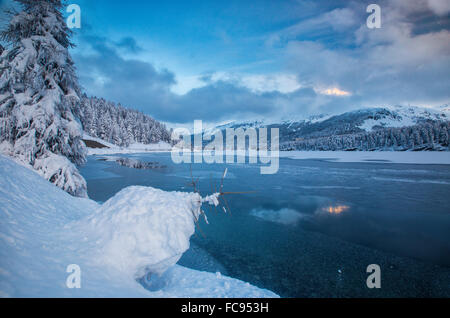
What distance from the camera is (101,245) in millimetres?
3443

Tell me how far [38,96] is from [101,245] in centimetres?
968

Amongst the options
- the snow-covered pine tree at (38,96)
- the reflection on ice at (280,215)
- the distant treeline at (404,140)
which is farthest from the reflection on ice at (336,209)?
the distant treeline at (404,140)

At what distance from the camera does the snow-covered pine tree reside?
8.48 meters

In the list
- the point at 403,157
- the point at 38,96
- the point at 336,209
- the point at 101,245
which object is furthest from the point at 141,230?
the point at 403,157

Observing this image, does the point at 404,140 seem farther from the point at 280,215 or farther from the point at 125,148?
the point at 125,148

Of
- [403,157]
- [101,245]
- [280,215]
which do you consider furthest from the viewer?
[403,157]

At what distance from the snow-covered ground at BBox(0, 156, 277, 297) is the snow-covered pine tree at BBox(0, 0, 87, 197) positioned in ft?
A: 15.5

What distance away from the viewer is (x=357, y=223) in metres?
9.45

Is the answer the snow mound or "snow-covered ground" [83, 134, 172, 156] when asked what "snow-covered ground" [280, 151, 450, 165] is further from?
"snow-covered ground" [83, 134, 172, 156]

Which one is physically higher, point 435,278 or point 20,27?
point 20,27

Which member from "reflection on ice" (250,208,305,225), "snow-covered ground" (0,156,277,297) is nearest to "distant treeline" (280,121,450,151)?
"reflection on ice" (250,208,305,225)
